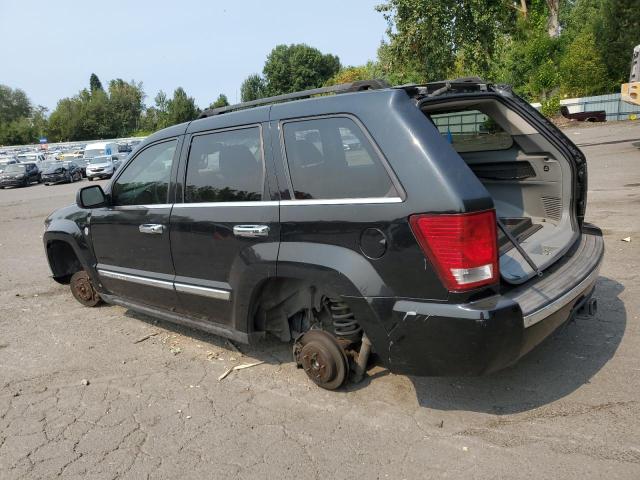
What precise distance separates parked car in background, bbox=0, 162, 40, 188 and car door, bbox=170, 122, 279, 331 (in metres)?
31.2

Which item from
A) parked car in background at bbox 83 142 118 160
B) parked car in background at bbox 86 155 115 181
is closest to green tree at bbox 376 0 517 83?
parked car in background at bbox 86 155 115 181

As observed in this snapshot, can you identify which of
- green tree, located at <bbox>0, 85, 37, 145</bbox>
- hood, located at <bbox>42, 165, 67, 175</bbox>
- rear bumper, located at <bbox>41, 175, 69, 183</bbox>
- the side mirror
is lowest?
rear bumper, located at <bbox>41, 175, 69, 183</bbox>

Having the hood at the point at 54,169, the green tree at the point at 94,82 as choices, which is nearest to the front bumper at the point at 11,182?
the hood at the point at 54,169

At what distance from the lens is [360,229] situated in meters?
2.88

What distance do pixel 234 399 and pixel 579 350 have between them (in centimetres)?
247

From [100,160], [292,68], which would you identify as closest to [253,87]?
[292,68]

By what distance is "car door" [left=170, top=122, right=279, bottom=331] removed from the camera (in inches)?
133

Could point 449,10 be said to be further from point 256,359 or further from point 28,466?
point 28,466

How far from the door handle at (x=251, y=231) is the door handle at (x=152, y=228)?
89 cm

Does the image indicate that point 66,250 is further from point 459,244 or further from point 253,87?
point 253,87

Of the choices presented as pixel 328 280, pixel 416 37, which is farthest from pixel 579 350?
pixel 416 37

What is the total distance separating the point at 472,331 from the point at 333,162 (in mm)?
1247

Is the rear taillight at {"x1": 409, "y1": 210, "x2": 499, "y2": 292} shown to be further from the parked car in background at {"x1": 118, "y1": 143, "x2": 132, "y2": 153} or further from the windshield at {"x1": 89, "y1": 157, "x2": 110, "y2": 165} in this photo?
the parked car in background at {"x1": 118, "y1": 143, "x2": 132, "y2": 153}

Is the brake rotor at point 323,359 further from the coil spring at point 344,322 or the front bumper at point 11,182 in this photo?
the front bumper at point 11,182
